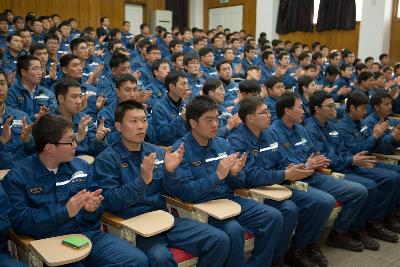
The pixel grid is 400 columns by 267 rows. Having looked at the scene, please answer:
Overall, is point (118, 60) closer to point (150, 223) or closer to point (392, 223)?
point (150, 223)

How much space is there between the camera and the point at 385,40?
970cm

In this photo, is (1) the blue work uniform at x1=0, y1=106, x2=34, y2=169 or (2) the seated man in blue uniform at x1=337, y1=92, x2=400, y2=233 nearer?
(1) the blue work uniform at x1=0, y1=106, x2=34, y2=169

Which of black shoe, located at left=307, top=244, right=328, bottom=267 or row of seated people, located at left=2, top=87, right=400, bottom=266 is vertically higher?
row of seated people, located at left=2, top=87, right=400, bottom=266

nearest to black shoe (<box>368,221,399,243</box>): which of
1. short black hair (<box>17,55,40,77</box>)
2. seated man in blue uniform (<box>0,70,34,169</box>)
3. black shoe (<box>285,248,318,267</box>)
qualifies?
black shoe (<box>285,248,318,267</box>)

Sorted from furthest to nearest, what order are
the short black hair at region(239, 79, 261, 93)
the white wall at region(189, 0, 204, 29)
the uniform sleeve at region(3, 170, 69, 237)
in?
the white wall at region(189, 0, 204, 29) < the short black hair at region(239, 79, 261, 93) < the uniform sleeve at region(3, 170, 69, 237)

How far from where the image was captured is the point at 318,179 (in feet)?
10.5

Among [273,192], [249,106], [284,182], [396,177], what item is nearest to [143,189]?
[273,192]

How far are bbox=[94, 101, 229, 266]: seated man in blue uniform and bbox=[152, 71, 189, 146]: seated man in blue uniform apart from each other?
48.0 inches

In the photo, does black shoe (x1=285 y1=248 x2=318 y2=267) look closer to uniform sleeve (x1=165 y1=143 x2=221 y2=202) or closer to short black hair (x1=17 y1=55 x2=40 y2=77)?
uniform sleeve (x1=165 y1=143 x2=221 y2=202)

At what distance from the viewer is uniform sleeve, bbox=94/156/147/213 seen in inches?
83.1

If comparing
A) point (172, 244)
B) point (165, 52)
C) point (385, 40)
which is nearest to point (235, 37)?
point (165, 52)

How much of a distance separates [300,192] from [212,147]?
76cm

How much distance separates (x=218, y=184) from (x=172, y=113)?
67.2 inches

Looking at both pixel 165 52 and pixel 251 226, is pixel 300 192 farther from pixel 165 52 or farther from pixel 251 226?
pixel 165 52
